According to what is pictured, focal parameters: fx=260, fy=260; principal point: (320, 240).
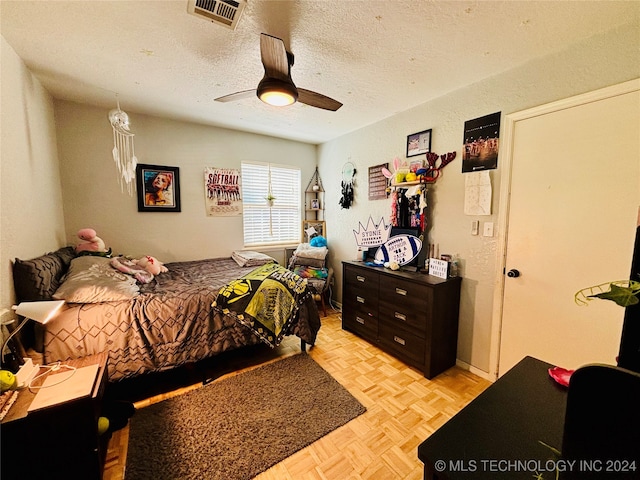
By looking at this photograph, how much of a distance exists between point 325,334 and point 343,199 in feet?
6.02

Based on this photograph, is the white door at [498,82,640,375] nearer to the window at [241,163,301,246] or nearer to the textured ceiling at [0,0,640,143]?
the textured ceiling at [0,0,640,143]

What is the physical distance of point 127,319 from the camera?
1858 mm

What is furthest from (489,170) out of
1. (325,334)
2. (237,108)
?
(237,108)

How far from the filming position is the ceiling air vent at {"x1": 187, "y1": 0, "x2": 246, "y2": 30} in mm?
1391

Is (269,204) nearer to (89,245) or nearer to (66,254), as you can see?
(89,245)

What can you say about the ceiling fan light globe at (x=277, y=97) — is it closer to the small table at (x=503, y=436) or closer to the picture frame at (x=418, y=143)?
the picture frame at (x=418, y=143)

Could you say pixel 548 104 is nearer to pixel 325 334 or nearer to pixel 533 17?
pixel 533 17

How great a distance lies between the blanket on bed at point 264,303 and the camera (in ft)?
7.01

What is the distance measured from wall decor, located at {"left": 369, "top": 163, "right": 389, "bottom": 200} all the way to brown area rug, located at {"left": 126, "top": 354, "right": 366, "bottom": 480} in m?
2.08

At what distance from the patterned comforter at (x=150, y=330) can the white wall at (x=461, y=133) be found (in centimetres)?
158

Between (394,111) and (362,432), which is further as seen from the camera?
(394,111)

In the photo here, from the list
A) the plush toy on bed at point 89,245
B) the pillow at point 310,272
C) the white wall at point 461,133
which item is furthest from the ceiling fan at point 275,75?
the pillow at point 310,272

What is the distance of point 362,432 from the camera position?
1.70 m

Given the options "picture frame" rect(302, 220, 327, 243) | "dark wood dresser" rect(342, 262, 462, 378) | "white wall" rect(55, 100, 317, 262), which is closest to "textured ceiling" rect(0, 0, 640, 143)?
"white wall" rect(55, 100, 317, 262)
